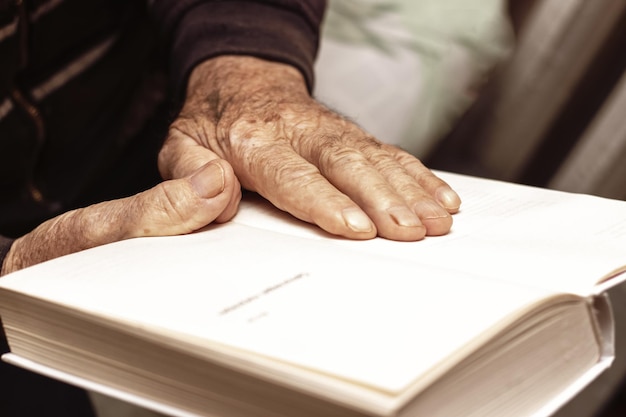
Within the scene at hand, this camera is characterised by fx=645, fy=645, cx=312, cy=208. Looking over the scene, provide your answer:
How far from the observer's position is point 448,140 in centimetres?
103

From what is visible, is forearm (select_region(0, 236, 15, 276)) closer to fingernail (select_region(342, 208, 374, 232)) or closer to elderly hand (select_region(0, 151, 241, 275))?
elderly hand (select_region(0, 151, 241, 275))

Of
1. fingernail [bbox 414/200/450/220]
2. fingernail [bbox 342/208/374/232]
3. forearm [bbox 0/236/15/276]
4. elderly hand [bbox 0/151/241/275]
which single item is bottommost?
forearm [bbox 0/236/15/276]

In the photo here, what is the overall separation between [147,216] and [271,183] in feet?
0.31

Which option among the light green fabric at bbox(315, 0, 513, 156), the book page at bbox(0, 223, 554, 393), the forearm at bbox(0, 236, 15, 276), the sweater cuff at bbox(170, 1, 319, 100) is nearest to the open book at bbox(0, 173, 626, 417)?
the book page at bbox(0, 223, 554, 393)

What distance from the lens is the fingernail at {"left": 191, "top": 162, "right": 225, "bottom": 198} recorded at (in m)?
0.43

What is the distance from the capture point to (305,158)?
0.51 metres

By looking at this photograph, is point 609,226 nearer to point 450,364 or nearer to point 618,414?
point 450,364

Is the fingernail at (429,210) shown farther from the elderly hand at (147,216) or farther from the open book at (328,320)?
the elderly hand at (147,216)

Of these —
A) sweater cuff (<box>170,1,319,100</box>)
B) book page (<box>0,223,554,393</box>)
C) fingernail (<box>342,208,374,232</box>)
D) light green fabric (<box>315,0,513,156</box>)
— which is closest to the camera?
book page (<box>0,223,554,393</box>)

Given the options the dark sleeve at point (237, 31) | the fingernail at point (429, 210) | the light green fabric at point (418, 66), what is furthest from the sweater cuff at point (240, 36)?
the fingernail at point (429, 210)

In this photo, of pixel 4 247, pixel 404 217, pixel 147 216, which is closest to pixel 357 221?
pixel 404 217

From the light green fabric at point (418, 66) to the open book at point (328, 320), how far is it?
1.67 feet

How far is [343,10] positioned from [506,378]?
798 millimetres

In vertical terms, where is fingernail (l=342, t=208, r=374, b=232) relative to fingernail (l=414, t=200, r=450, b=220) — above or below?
below
